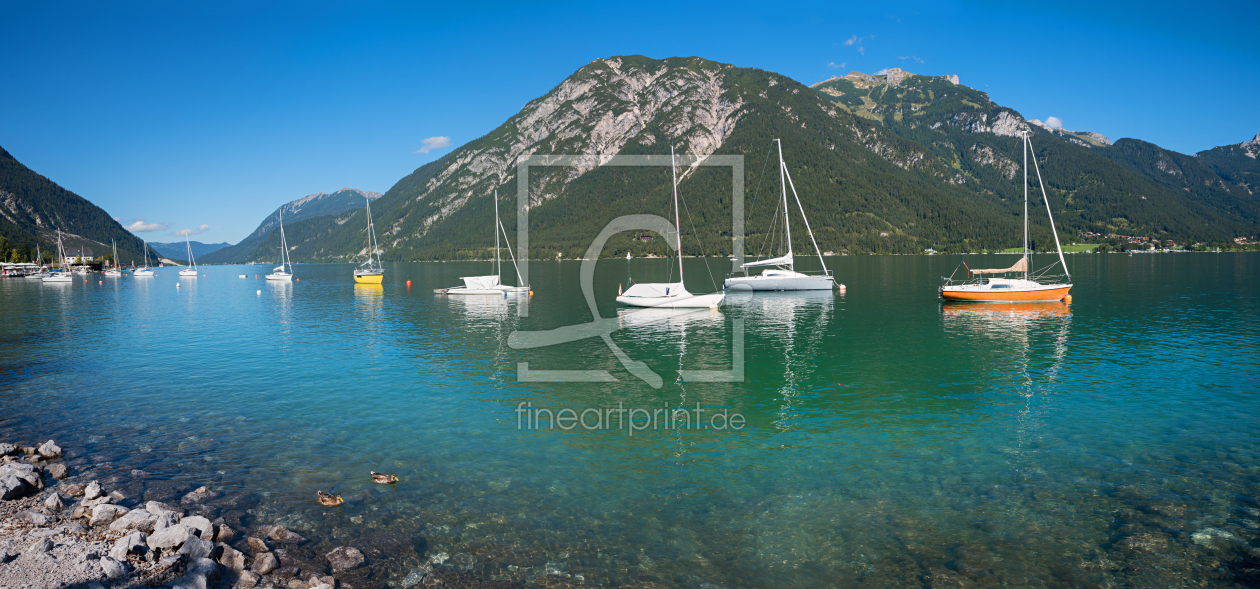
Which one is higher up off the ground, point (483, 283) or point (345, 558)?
point (483, 283)

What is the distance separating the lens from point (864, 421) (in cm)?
2280

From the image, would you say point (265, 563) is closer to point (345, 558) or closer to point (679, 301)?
point (345, 558)

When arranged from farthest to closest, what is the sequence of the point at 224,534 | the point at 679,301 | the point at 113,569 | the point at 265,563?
the point at 679,301
the point at 224,534
the point at 265,563
the point at 113,569

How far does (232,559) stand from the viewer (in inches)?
480

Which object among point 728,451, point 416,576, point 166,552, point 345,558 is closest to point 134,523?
point 166,552

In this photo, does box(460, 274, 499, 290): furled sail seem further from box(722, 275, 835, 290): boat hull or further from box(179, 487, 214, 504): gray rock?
box(179, 487, 214, 504): gray rock

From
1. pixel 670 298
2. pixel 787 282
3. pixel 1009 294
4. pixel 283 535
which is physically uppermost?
pixel 787 282

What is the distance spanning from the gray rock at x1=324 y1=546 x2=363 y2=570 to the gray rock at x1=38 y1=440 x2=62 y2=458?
553 inches

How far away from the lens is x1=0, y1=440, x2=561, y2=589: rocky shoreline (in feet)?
36.8

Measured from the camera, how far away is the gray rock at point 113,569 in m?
11.1

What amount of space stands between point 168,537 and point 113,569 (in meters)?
1.17

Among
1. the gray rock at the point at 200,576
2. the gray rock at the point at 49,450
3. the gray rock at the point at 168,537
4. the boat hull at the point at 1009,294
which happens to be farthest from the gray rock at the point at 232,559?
the boat hull at the point at 1009,294

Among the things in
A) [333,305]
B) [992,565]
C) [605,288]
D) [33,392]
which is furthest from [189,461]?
[605,288]

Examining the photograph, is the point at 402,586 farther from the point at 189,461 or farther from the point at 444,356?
the point at 444,356
